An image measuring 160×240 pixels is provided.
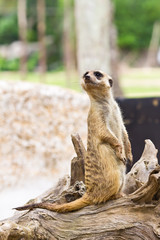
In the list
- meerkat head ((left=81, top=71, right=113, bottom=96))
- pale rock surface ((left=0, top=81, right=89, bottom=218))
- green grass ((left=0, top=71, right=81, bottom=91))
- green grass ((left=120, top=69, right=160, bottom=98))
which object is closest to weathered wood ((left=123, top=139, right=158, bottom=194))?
meerkat head ((left=81, top=71, right=113, bottom=96))

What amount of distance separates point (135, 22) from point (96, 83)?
79.4ft

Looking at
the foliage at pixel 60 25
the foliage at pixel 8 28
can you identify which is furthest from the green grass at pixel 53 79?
the foliage at pixel 8 28

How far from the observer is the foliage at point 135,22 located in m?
25.0

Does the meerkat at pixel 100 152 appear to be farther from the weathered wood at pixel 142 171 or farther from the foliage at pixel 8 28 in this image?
the foliage at pixel 8 28

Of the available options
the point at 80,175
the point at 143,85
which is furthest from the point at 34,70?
the point at 80,175

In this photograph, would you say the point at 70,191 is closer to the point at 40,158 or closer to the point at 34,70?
the point at 40,158

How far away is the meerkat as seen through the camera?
6.58 ft

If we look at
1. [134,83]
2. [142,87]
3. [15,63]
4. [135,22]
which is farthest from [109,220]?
[135,22]

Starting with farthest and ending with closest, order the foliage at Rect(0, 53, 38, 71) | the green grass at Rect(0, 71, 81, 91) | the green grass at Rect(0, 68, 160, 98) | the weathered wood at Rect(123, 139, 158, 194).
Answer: the foliage at Rect(0, 53, 38, 71) < the green grass at Rect(0, 71, 81, 91) < the green grass at Rect(0, 68, 160, 98) < the weathered wood at Rect(123, 139, 158, 194)

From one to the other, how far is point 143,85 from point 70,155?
23.9 feet

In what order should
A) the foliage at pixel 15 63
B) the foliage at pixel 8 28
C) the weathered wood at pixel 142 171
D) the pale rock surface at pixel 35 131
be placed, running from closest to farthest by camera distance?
the weathered wood at pixel 142 171
the pale rock surface at pixel 35 131
the foliage at pixel 15 63
the foliage at pixel 8 28

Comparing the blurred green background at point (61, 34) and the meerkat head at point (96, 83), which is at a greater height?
the meerkat head at point (96, 83)

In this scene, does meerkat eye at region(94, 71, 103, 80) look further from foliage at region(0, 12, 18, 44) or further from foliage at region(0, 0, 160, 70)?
foliage at region(0, 12, 18, 44)

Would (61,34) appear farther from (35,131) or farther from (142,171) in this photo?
(142,171)
